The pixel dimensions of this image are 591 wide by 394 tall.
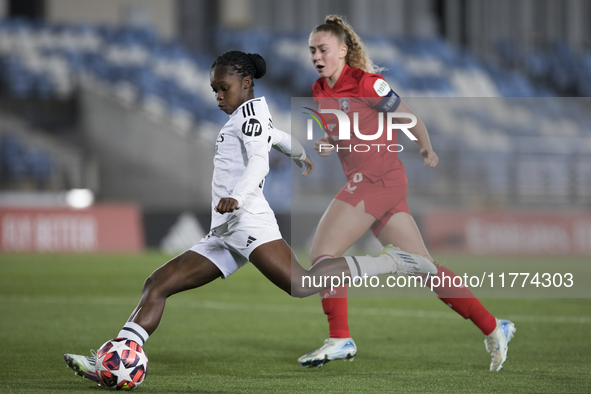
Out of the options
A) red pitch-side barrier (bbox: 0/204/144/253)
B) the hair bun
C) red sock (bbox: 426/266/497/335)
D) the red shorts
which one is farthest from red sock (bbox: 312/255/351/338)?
red pitch-side barrier (bbox: 0/204/144/253)

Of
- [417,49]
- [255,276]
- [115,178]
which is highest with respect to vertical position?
[417,49]

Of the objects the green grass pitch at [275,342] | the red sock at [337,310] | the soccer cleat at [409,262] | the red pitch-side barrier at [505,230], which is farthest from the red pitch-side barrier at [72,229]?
the soccer cleat at [409,262]

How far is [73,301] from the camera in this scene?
927cm

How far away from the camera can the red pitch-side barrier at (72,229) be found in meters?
16.3

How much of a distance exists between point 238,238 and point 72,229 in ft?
42.2

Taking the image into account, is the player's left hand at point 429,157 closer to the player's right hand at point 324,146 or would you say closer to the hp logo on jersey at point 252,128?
the player's right hand at point 324,146

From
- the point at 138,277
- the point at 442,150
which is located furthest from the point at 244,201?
the point at 442,150

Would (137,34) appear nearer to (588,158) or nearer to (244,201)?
(588,158)

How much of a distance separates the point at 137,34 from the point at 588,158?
1262 centimetres

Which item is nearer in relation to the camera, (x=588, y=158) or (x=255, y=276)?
(x=255, y=276)

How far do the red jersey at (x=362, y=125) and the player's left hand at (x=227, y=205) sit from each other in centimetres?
135

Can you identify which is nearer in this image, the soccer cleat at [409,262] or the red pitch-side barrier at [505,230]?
the soccer cleat at [409,262]

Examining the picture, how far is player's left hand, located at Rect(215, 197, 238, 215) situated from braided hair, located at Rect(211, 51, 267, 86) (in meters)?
0.85

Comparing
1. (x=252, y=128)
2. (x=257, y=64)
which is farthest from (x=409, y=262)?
(x=257, y=64)
